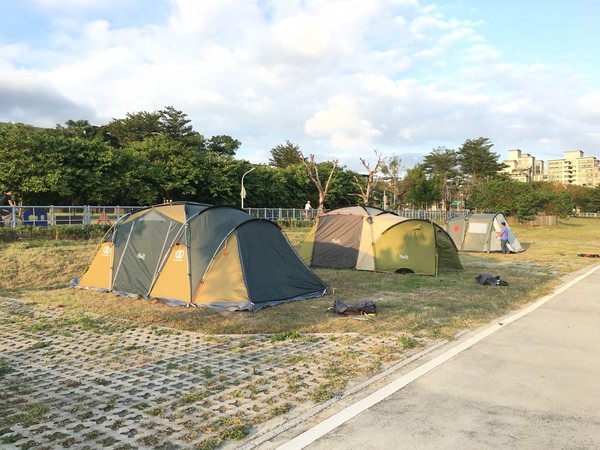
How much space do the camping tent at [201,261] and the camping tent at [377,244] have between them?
4160 mm

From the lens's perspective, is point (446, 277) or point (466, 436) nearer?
point (466, 436)

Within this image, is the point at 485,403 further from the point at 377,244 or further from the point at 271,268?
the point at 377,244

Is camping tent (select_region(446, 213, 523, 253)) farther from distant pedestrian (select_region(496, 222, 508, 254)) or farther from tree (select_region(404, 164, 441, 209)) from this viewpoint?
tree (select_region(404, 164, 441, 209))

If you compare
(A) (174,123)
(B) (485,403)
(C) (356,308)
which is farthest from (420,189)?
(B) (485,403)

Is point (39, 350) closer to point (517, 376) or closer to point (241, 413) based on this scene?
point (241, 413)

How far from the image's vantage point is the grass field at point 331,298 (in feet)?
25.2

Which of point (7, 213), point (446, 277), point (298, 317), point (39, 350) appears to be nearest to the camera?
point (39, 350)

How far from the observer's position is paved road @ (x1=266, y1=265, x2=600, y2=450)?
3854 millimetres

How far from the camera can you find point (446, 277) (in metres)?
13.5

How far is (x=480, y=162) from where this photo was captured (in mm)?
77062

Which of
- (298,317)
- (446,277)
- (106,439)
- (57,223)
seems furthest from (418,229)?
(57,223)

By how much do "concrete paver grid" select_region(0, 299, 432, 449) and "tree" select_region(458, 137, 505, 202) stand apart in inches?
2948

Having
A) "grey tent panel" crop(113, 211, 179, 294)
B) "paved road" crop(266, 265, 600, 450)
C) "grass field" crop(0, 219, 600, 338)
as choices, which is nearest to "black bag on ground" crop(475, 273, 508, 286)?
"grass field" crop(0, 219, 600, 338)

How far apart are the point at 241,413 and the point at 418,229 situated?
10690 millimetres
